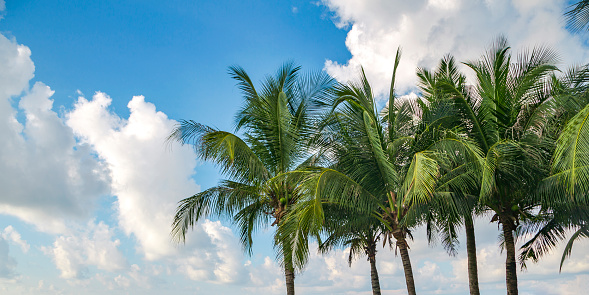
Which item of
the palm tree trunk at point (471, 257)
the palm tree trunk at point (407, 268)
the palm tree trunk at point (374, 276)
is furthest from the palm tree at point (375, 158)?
the palm tree trunk at point (374, 276)

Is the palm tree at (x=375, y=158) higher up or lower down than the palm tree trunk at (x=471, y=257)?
higher up

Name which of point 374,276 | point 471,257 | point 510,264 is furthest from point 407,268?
point 374,276

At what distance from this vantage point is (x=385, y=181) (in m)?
12.8

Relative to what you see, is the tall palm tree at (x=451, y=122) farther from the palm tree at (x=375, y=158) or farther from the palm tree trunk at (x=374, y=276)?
the palm tree trunk at (x=374, y=276)

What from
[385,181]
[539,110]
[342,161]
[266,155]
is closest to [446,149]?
[385,181]

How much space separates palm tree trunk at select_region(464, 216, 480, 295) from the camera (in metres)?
14.6

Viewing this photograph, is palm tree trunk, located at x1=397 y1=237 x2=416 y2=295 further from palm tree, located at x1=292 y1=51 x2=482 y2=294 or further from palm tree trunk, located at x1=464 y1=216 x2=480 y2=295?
palm tree trunk, located at x1=464 y1=216 x2=480 y2=295

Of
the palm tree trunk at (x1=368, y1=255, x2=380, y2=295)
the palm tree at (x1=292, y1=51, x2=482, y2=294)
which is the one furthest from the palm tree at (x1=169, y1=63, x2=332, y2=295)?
the palm tree trunk at (x1=368, y1=255, x2=380, y2=295)

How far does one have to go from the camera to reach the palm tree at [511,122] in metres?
13.2

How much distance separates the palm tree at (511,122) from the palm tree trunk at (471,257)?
0.95 metres

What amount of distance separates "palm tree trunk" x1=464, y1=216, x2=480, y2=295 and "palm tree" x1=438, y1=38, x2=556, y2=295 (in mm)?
945

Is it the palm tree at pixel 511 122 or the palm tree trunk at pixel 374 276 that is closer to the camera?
the palm tree at pixel 511 122

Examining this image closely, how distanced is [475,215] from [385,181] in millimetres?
4640

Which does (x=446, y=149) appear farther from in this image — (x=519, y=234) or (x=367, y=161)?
(x=519, y=234)
